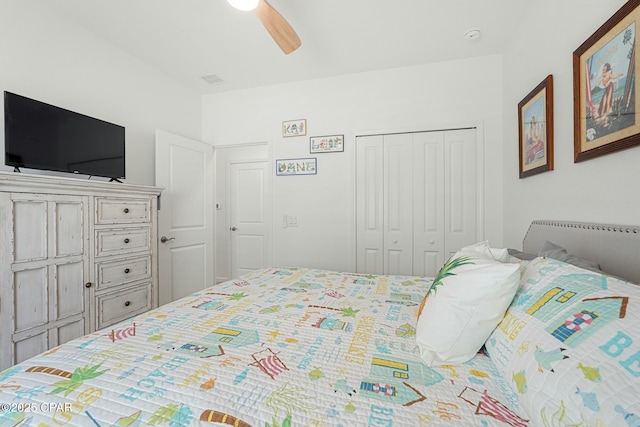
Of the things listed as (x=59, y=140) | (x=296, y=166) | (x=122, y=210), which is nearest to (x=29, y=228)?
(x=122, y=210)

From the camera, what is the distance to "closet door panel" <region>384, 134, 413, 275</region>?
2.80 metres

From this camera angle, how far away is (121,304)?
2.09 m

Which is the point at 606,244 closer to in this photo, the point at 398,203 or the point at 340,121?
the point at 398,203

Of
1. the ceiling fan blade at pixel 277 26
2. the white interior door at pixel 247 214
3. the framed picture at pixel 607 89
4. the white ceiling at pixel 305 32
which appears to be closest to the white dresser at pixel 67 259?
the white ceiling at pixel 305 32

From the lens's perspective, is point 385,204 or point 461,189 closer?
point 461,189

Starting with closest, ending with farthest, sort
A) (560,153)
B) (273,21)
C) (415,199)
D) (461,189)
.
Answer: (560,153), (273,21), (461,189), (415,199)

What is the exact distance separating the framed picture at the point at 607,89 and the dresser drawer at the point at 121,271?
117 inches

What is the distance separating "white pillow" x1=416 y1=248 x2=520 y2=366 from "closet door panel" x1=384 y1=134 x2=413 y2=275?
1.95 meters

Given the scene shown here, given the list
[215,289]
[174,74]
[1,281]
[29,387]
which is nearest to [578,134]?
[215,289]

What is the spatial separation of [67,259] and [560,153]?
309 cm

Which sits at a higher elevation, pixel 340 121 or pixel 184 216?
pixel 340 121

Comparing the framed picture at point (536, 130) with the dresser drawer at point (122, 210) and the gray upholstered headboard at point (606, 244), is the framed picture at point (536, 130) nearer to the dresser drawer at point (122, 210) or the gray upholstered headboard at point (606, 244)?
the gray upholstered headboard at point (606, 244)

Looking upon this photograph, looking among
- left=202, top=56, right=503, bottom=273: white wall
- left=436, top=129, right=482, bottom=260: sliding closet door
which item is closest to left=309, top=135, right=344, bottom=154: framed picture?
left=202, top=56, right=503, bottom=273: white wall

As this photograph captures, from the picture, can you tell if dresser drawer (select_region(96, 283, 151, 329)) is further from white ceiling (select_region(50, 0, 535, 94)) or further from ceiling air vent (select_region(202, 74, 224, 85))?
ceiling air vent (select_region(202, 74, 224, 85))
